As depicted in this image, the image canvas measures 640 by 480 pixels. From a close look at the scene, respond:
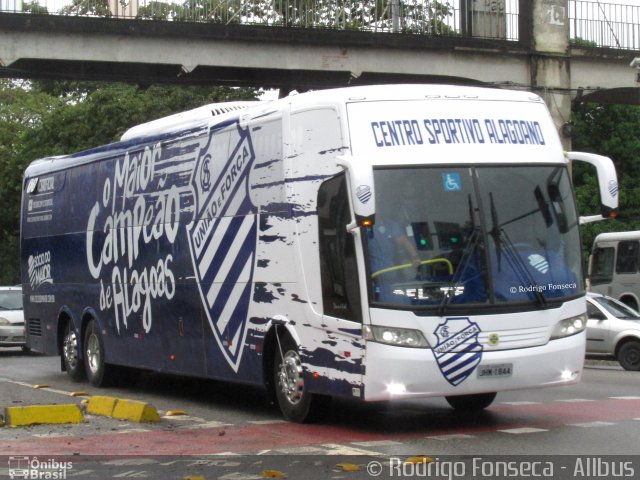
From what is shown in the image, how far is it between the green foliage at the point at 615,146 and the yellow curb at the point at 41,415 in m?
36.3

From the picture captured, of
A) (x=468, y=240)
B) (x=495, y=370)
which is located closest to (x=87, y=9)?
(x=468, y=240)

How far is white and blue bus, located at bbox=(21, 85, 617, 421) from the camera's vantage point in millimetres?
10875

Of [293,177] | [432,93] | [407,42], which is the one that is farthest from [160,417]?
[407,42]

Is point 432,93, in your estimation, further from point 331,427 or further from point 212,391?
point 212,391

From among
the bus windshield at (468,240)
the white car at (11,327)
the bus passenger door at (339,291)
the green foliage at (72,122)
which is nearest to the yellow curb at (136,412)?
the bus passenger door at (339,291)

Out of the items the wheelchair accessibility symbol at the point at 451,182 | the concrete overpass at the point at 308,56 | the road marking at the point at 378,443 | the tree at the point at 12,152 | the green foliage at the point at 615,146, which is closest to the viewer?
the road marking at the point at 378,443

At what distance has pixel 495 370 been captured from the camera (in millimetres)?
10992

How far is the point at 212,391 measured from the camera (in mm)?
16734

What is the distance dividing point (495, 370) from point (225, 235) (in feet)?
13.0

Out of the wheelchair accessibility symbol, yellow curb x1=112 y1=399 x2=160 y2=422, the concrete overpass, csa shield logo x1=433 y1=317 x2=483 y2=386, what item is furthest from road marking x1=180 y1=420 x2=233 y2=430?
the concrete overpass

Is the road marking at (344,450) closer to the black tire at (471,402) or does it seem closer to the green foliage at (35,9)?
the black tire at (471,402)

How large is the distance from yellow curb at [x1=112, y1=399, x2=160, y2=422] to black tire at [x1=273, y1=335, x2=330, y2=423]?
4.43 feet

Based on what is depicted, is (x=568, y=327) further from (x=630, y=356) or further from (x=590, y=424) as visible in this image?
(x=630, y=356)

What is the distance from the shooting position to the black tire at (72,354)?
1850 centimetres
